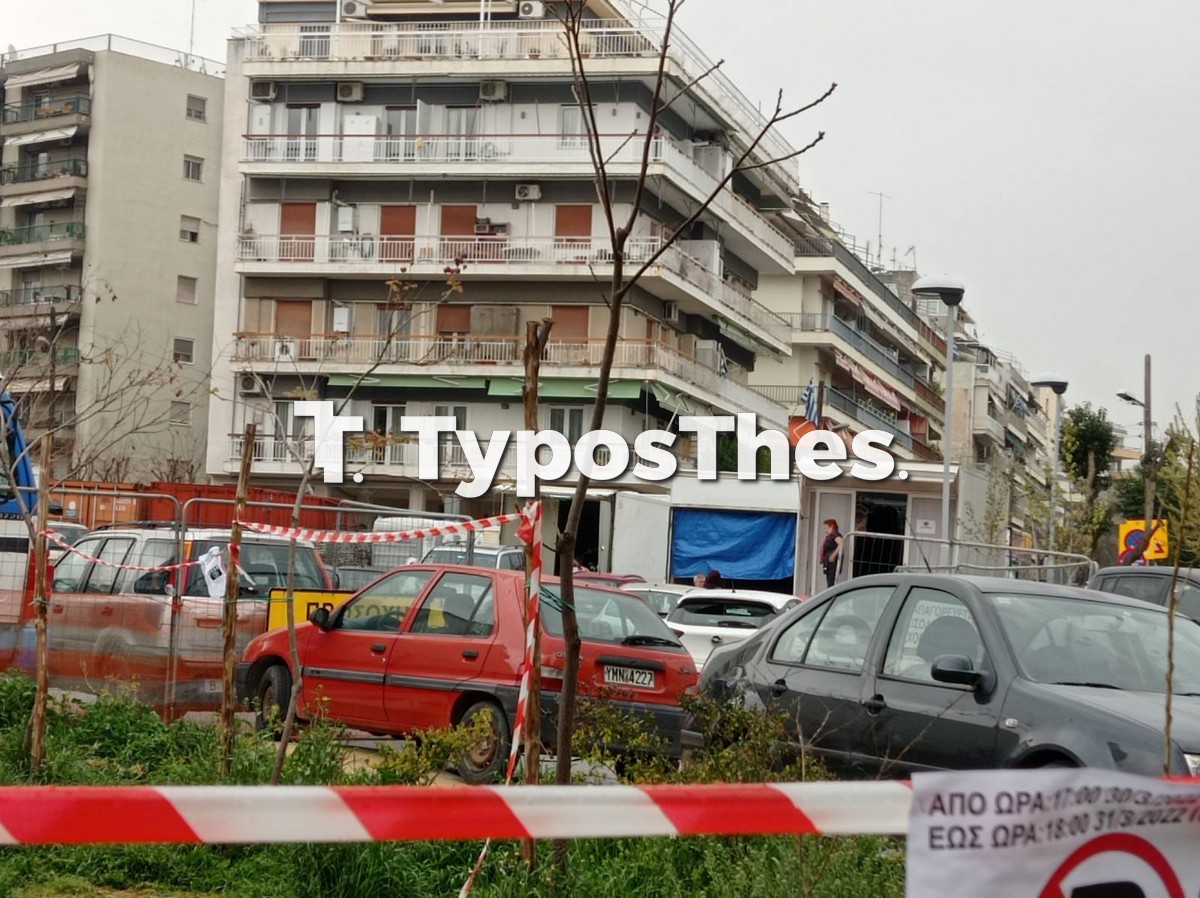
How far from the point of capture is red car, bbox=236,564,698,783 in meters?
11.7

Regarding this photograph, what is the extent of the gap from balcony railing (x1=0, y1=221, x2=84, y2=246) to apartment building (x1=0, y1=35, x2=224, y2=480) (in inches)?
2.1

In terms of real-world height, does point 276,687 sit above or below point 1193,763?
below

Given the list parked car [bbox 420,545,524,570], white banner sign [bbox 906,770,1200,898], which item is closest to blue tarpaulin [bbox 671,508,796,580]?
parked car [bbox 420,545,524,570]

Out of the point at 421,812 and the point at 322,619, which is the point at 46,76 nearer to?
the point at 322,619

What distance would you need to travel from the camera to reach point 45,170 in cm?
6544

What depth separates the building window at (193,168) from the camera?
67.1 metres

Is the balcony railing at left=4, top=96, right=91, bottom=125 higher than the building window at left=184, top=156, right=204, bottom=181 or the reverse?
higher

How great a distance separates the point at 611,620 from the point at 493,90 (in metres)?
43.8

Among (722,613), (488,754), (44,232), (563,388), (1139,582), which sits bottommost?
(488,754)

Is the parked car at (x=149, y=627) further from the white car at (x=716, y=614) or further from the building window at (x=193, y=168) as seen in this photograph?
the building window at (x=193, y=168)

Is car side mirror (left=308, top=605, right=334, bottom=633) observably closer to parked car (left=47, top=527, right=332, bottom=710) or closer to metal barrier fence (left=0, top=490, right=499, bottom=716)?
metal barrier fence (left=0, top=490, right=499, bottom=716)

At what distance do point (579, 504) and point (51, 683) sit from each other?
8.17 meters

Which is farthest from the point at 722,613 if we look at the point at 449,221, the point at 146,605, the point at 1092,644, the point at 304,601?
the point at 449,221

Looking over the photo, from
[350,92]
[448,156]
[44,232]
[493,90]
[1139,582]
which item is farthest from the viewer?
[44,232]
